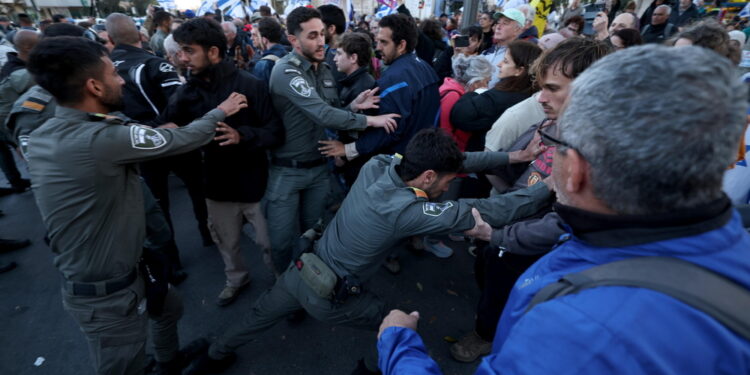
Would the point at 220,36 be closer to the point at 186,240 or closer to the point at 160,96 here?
the point at 160,96

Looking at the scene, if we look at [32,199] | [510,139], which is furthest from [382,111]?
[32,199]

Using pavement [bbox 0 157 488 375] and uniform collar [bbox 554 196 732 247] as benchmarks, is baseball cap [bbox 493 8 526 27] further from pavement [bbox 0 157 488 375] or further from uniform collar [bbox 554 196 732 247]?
uniform collar [bbox 554 196 732 247]

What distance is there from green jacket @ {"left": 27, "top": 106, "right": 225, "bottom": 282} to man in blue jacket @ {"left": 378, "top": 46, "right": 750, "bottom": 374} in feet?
6.00

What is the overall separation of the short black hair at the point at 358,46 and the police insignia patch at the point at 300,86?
2.95ft

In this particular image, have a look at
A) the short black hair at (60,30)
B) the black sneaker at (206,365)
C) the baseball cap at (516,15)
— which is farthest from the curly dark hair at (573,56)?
the short black hair at (60,30)

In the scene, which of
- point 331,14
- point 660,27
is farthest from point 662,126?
point 660,27

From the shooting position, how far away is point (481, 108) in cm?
288

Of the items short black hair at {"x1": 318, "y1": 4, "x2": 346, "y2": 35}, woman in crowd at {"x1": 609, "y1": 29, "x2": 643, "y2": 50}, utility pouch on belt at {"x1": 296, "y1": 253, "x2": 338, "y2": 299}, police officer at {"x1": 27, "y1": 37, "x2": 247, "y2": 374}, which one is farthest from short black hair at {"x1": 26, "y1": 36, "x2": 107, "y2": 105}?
woman in crowd at {"x1": 609, "y1": 29, "x2": 643, "y2": 50}

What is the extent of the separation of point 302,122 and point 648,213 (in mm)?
2512

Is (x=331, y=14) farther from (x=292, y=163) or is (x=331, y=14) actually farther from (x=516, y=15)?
(x=292, y=163)

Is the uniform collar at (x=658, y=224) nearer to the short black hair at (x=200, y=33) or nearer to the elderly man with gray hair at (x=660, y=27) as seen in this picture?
the short black hair at (x=200, y=33)

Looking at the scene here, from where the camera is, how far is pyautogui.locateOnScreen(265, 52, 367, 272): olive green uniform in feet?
8.75

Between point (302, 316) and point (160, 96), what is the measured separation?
2338mm

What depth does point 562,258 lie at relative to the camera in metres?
0.96
